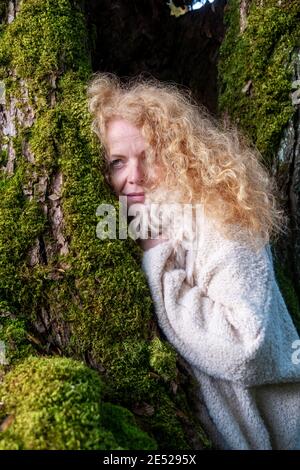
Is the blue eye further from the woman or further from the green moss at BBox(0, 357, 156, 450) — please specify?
the green moss at BBox(0, 357, 156, 450)

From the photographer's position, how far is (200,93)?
4.33m

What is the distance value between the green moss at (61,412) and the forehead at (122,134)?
1.20 meters

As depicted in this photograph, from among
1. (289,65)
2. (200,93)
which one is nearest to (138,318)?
(289,65)

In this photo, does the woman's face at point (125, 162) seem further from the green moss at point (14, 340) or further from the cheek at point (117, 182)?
the green moss at point (14, 340)

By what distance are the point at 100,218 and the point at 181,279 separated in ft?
1.53

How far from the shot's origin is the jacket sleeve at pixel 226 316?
2.28m

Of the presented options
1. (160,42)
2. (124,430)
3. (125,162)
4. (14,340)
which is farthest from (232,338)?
(160,42)

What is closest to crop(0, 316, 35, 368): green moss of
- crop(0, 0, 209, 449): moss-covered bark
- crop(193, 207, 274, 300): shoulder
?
crop(0, 0, 209, 449): moss-covered bark

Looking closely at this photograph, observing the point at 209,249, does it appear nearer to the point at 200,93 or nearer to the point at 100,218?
the point at 100,218

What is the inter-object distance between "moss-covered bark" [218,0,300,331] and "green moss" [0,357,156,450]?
160cm

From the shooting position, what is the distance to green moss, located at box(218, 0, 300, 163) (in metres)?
3.09

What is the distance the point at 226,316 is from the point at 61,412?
2.88 feet

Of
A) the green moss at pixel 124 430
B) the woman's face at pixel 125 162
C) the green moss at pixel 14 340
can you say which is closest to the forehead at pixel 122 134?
the woman's face at pixel 125 162

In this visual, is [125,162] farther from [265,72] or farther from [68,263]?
[265,72]
